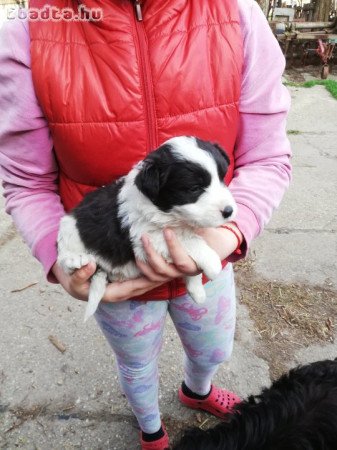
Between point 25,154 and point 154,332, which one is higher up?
point 25,154

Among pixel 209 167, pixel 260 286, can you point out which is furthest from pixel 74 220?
pixel 260 286

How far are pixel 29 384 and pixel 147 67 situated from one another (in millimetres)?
1818

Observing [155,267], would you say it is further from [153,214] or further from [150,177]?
[150,177]

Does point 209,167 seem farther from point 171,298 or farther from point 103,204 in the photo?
point 171,298

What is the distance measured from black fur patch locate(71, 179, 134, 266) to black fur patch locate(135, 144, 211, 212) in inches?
7.6

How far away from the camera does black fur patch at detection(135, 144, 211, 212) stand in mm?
1166

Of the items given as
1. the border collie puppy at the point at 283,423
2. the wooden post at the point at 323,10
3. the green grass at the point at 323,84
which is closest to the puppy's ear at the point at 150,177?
the border collie puppy at the point at 283,423

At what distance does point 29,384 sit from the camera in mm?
2242

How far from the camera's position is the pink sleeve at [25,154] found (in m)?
1.25

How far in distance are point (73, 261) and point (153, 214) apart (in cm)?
31

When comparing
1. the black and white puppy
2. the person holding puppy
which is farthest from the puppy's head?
the person holding puppy

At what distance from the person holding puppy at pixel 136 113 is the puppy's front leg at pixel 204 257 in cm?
5

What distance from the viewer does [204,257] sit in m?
1.27

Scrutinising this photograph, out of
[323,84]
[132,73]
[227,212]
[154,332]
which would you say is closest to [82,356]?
[154,332]
